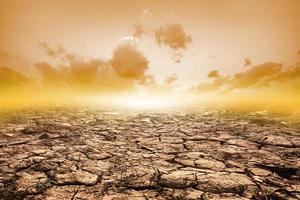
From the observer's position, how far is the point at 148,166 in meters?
3.22

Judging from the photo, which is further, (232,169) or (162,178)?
(232,169)

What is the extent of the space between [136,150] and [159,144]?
1.85 feet

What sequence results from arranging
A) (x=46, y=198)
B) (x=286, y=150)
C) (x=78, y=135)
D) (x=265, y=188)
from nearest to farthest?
(x=46, y=198), (x=265, y=188), (x=286, y=150), (x=78, y=135)

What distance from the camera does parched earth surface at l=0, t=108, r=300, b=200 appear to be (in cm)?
247

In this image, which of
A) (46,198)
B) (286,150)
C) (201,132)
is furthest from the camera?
(201,132)

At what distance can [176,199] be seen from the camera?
2.33 meters

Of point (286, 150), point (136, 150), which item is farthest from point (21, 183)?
point (286, 150)

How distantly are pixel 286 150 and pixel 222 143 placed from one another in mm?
999

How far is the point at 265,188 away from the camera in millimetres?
2557

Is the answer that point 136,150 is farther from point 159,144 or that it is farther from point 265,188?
point 265,188

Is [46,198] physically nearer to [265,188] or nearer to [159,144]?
[265,188]

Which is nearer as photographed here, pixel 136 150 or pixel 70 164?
pixel 70 164

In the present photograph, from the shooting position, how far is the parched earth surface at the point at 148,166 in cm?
247

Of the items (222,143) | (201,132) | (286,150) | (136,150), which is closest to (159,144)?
(136,150)
